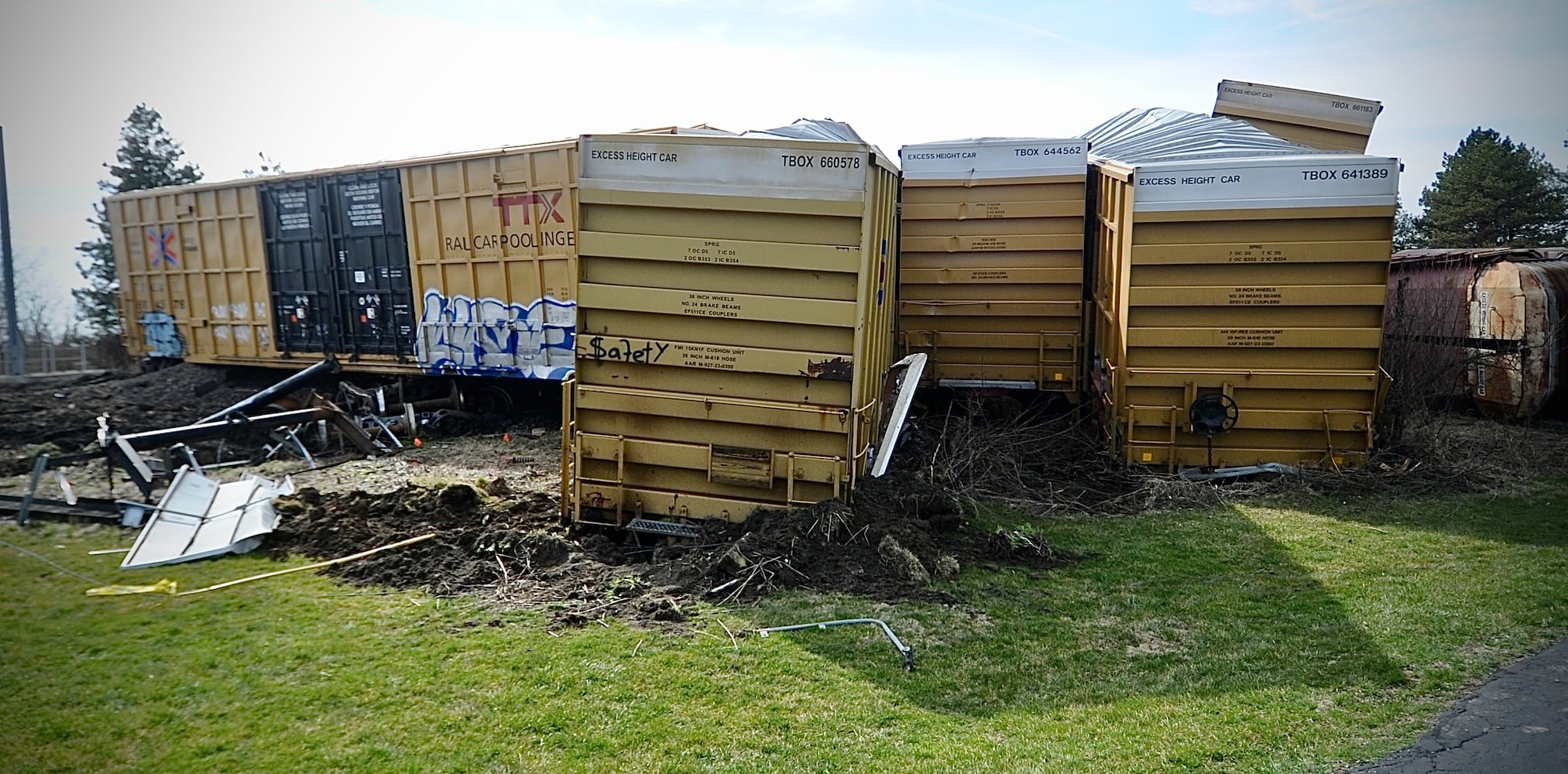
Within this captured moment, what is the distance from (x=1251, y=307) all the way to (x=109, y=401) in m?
16.1

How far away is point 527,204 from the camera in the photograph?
1222 cm

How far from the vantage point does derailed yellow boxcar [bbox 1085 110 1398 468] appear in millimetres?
8656

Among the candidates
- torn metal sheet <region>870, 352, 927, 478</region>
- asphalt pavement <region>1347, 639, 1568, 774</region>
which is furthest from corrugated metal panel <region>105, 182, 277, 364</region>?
asphalt pavement <region>1347, 639, 1568, 774</region>

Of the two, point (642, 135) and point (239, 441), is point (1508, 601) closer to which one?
point (642, 135)

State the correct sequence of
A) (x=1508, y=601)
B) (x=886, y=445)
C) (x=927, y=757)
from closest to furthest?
(x=927, y=757), (x=1508, y=601), (x=886, y=445)

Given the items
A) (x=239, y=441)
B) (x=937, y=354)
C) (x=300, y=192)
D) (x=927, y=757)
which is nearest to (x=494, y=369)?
(x=239, y=441)

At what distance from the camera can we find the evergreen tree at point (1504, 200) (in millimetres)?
25250

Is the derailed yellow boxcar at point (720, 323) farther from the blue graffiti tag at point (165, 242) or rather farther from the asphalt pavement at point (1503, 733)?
the blue graffiti tag at point (165, 242)

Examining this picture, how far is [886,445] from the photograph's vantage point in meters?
7.56

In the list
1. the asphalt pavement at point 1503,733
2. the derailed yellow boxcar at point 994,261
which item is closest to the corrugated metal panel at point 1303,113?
the derailed yellow boxcar at point 994,261

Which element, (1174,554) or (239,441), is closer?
(1174,554)

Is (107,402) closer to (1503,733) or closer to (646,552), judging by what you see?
(646,552)

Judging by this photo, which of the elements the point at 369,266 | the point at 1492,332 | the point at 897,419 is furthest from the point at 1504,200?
the point at 369,266

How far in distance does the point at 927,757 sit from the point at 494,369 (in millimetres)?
10456
